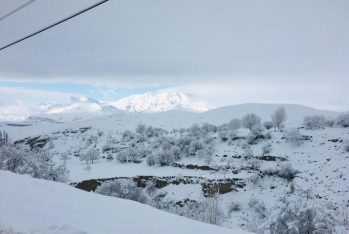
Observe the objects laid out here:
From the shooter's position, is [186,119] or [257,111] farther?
[257,111]

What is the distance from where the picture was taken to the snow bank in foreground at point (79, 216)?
215 inches

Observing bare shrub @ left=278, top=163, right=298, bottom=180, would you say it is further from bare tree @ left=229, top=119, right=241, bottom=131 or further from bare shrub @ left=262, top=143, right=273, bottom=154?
bare tree @ left=229, top=119, right=241, bottom=131

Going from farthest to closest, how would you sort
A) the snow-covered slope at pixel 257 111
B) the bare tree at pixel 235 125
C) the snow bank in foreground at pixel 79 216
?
the snow-covered slope at pixel 257 111
the bare tree at pixel 235 125
the snow bank in foreground at pixel 79 216

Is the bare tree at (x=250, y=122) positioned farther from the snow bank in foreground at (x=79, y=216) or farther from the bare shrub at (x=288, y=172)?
the snow bank in foreground at (x=79, y=216)

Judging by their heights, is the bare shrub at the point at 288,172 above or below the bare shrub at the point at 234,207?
above

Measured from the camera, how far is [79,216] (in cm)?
615

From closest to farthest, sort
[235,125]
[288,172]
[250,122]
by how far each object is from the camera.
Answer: [288,172]
[250,122]
[235,125]

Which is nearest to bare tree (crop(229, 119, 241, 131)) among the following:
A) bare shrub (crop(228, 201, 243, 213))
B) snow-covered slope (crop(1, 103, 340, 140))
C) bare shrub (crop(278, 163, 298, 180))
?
bare shrub (crop(278, 163, 298, 180))

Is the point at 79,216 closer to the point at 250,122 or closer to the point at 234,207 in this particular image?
the point at 234,207

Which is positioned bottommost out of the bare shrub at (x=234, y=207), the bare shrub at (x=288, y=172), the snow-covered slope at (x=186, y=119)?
the bare shrub at (x=234, y=207)

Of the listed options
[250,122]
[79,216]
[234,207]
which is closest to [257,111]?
[250,122]

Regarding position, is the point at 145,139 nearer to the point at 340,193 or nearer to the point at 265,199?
the point at 265,199

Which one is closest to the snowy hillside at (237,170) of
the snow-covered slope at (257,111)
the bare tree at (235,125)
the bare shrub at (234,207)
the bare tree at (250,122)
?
the bare shrub at (234,207)

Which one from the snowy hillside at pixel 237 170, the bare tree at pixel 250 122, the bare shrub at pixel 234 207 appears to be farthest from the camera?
Answer: the bare tree at pixel 250 122
